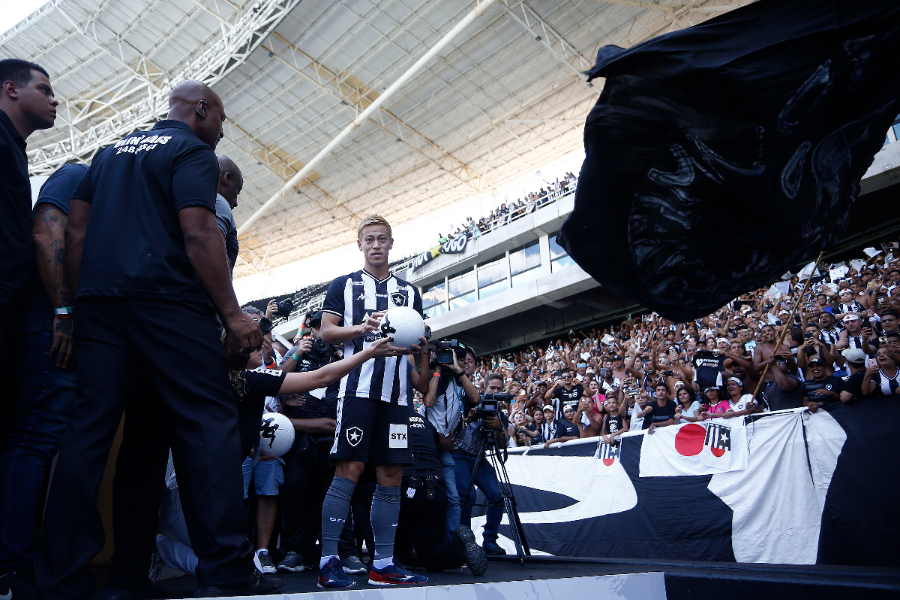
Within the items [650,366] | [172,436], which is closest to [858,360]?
[650,366]

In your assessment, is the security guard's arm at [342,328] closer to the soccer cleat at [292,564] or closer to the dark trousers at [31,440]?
the dark trousers at [31,440]

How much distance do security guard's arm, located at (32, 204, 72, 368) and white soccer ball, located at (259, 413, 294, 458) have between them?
1.23m

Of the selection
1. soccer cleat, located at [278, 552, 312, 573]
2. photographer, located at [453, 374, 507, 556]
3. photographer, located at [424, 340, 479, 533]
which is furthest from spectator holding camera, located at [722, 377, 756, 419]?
soccer cleat, located at [278, 552, 312, 573]

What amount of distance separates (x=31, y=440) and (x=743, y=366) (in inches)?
Result: 262

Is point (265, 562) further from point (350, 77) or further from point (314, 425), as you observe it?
point (350, 77)

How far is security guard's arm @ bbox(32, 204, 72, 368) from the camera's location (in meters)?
2.06

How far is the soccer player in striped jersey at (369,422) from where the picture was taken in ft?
9.28

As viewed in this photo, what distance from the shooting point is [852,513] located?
4.38 metres

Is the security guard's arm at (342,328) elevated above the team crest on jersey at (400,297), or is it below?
below

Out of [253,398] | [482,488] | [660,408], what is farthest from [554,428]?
[253,398]

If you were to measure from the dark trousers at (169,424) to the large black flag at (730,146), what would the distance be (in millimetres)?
1921

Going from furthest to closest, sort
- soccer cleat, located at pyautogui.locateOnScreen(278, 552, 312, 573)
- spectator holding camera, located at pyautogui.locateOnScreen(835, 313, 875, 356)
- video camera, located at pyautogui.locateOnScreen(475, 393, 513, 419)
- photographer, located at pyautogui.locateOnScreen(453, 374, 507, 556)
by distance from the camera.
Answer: spectator holding camera, located at pyautogui.locateOnScreen(835, 313, 875, 356), photographer, located at pyautogui.locateOnScreen(453, 374, 507, 556), video camera, located at pyautogui.locateOnScreen(475, 393, 513, 419), soccer cleat, located at pyautogui.locateOnScreen(278, 552, 312, 573)

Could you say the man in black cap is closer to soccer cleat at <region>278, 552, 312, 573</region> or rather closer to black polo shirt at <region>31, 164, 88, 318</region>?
soccer cleat at <region>278, 552, 312, 573</region>

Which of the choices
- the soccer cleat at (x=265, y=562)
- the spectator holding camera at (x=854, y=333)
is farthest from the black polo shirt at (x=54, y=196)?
the spectator holding camera at (x=854, y=333)
